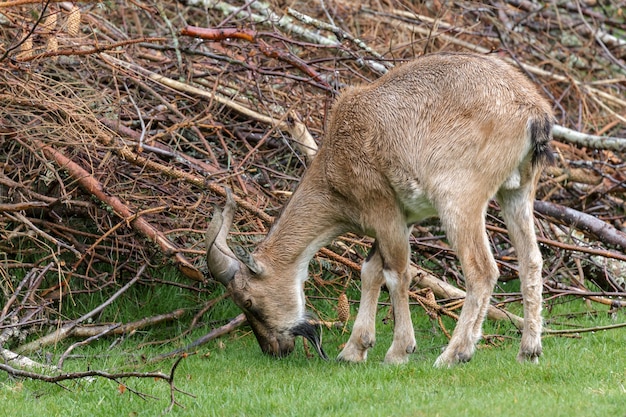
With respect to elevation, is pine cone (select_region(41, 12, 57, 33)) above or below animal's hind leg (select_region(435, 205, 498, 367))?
above

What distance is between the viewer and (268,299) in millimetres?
7297

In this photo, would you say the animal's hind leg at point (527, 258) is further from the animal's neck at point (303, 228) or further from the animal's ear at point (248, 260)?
the animal's ear at point (248, 260)

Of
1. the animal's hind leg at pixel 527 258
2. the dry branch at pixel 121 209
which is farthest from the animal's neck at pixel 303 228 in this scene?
the animal's hind leg at pixel 527 258

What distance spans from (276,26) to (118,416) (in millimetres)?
6114

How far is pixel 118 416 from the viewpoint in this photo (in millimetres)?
5887

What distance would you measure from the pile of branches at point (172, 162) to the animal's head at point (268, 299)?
0.80 m

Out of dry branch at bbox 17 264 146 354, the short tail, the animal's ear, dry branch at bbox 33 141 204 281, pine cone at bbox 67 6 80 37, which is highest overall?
the short tail

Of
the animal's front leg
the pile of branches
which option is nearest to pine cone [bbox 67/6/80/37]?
the pile of branches

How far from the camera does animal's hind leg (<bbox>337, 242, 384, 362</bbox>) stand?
24.5 feet

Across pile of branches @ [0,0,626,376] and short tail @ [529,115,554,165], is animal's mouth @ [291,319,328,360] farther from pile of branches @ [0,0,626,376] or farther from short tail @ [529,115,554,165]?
short tail @ [529,115,554,165]

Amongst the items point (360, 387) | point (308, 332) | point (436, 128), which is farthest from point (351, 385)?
point (436, 128)

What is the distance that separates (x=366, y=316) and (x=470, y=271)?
1.18m

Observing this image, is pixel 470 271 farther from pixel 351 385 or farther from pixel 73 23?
pixel 73 23

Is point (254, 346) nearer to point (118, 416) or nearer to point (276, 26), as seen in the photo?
point (118, 416)
